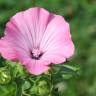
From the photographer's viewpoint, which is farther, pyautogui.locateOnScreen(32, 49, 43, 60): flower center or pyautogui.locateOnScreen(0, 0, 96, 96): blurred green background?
pyautogui.locateOnScreen(0, 0, 96, 96): blurred green background

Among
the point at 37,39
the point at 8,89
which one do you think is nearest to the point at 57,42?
the point at 37,39

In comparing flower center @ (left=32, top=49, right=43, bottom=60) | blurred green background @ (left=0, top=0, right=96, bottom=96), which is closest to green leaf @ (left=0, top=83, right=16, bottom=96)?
flower center @ (left=32, top=49, right=43, bottom=60)

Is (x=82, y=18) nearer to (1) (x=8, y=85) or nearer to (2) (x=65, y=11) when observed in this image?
(2) (x=65, y=11)

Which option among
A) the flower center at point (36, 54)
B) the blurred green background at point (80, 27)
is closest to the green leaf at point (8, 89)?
the flower center at point (36, 54)

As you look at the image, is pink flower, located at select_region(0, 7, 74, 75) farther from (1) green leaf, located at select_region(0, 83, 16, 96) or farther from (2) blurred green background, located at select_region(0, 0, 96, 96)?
(2) blurred green background, located at select_region(0, 0, 96, 96)

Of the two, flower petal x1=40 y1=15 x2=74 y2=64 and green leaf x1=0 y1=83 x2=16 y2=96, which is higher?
flower petal x1=40 y1=15 x2=74 y2=64

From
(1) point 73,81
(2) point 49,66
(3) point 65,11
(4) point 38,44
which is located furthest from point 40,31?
(3) point 65,11

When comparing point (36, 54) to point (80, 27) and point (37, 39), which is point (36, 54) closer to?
point (37, 39)
